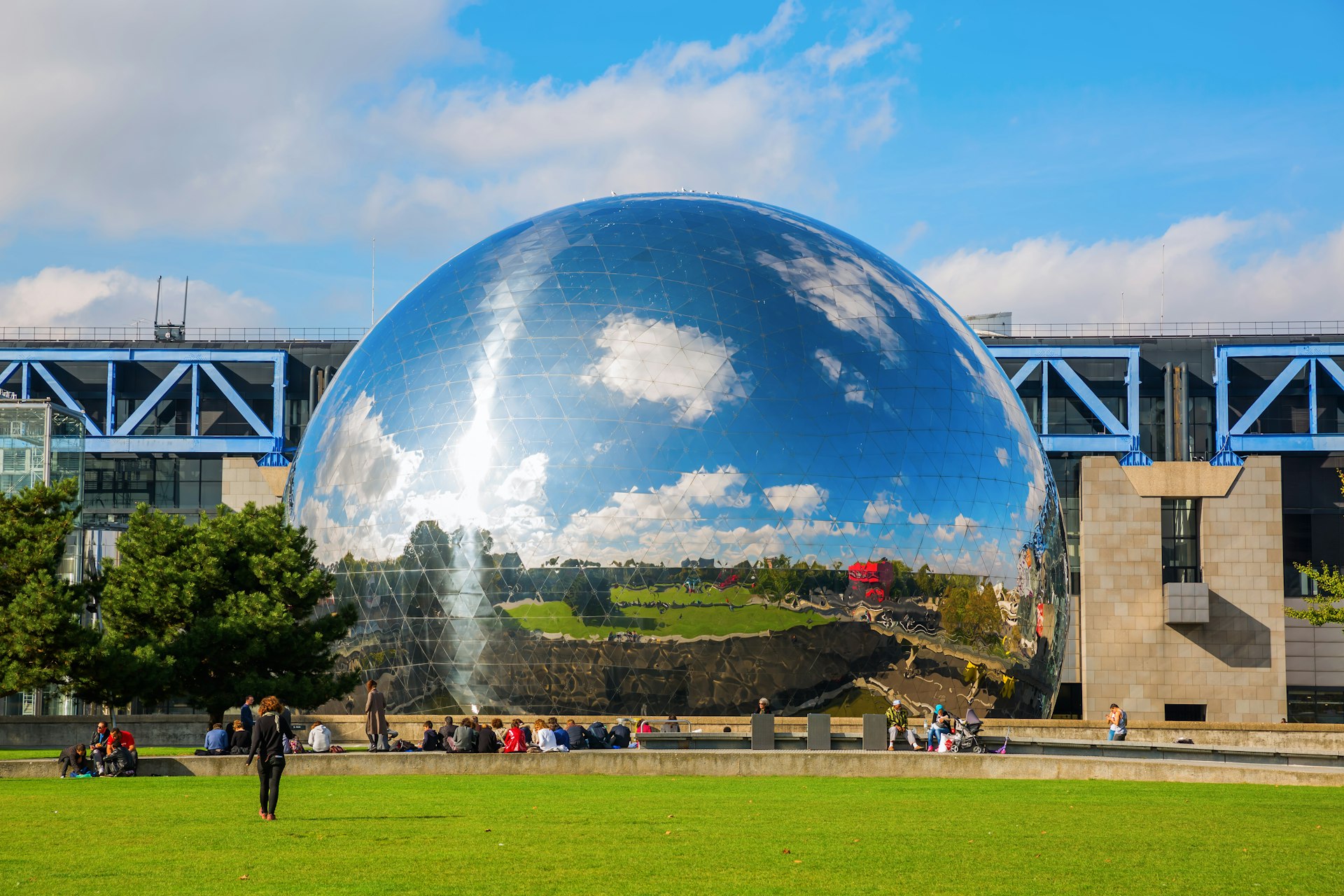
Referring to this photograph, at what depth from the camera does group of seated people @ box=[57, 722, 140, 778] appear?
23.2 meters

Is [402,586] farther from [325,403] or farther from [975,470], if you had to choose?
[975,470]

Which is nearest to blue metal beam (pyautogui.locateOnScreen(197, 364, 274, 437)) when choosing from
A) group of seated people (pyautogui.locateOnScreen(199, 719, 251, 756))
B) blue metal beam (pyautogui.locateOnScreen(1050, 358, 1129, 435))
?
blue metal beam (pyautogui.locateOnScreen(1050, 358, 1129, 435))

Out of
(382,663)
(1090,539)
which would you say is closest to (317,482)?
(382,663)

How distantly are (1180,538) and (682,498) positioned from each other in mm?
35616

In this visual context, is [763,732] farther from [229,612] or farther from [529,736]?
[229,612]

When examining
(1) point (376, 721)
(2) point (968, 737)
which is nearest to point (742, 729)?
(2) point (968, 737)

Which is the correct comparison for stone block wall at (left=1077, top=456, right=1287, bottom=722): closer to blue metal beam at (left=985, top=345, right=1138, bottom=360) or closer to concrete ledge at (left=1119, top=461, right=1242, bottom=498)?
concrete ledge at (left=1119, top=461, right=1242, bottom=498)

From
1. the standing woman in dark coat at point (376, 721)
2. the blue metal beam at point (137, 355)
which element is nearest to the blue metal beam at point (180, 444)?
the blue metal beam at point (137, 355)

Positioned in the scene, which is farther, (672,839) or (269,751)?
(269,751)

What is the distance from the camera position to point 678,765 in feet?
78.1

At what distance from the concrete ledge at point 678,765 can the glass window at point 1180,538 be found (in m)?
35.4

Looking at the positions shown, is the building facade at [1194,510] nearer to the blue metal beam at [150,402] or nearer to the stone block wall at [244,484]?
the stone block wall at [244,484]

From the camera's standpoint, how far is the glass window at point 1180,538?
2250 inches

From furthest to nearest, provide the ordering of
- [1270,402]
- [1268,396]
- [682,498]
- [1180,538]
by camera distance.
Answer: [1270,402]
[1268,396]
[1180,538]
[682,498]
